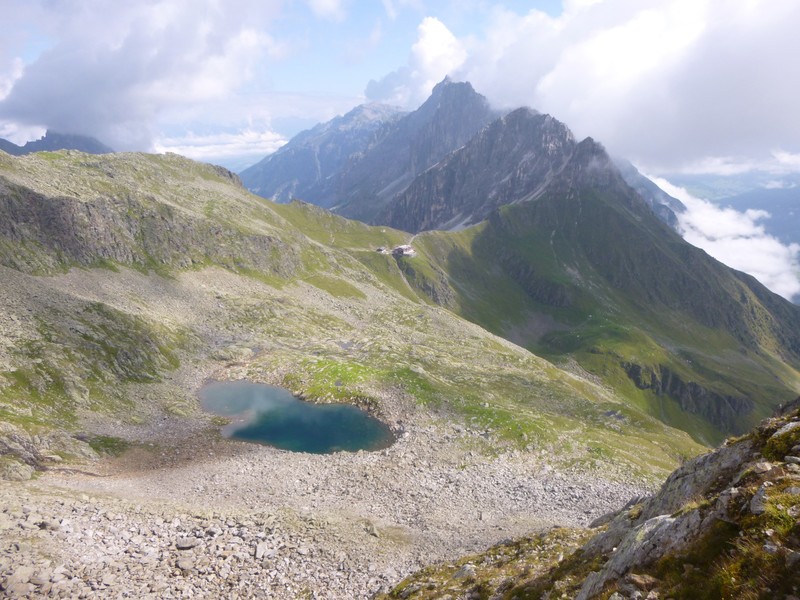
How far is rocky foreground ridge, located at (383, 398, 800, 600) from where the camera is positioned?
36.3 ft

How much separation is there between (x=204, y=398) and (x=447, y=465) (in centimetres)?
4844

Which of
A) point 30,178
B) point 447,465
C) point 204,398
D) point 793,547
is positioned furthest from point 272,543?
point 30,178

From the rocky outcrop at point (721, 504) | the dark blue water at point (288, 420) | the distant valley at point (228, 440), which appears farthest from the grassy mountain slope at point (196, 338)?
the rocky outcrop at point (721, 504)

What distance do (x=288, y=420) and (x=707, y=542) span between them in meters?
75.0

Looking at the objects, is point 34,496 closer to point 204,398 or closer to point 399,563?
point 399,563

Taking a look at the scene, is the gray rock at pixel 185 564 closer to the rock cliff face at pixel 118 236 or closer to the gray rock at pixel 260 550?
the gray rock at pixel 260 550

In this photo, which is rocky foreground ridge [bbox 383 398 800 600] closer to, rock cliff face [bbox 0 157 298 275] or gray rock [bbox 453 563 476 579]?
gray rock [bbox 453 563 476 579]

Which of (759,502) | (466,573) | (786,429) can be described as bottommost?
(466,573)

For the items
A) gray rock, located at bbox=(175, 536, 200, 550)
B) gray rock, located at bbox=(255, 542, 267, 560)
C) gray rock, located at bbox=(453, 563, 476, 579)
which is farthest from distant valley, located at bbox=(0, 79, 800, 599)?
gray rock, located at bbox=(453, 563, 476, 579)

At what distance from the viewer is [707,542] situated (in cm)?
1373

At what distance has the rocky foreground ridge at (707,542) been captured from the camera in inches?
436

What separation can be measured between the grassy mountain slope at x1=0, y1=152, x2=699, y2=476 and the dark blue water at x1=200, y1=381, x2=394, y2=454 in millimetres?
Result: 3534

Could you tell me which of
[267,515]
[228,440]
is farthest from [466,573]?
[228,440]

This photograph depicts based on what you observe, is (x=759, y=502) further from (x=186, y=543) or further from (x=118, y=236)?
(x=118, y=236)
